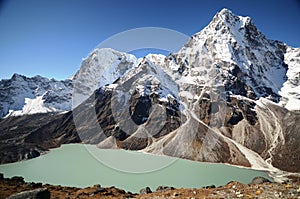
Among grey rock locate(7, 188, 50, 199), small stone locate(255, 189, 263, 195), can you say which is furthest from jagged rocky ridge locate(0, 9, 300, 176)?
grey rock locate(7, 188, 50, 199)

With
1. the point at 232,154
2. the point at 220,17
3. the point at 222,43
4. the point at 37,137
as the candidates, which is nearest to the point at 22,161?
the point at 37,137

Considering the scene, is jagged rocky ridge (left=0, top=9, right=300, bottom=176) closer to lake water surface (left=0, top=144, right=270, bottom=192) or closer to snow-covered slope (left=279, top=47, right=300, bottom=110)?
snow-covered slope (left=279, top=47, right=300, bottom=110)

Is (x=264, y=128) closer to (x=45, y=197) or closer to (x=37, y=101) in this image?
(x=45, y=197)

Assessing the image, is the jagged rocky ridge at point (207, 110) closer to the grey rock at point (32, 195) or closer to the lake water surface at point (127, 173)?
the lake water surface at point (127, 173)

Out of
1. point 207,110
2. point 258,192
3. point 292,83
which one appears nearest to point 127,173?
point 258,192

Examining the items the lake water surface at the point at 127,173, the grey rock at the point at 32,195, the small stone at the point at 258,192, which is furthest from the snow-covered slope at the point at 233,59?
the grey rock at the point at 32,195

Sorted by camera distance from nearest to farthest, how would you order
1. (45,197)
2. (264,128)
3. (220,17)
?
1. (45,197)
2. (264,128)
3. (220,17)
